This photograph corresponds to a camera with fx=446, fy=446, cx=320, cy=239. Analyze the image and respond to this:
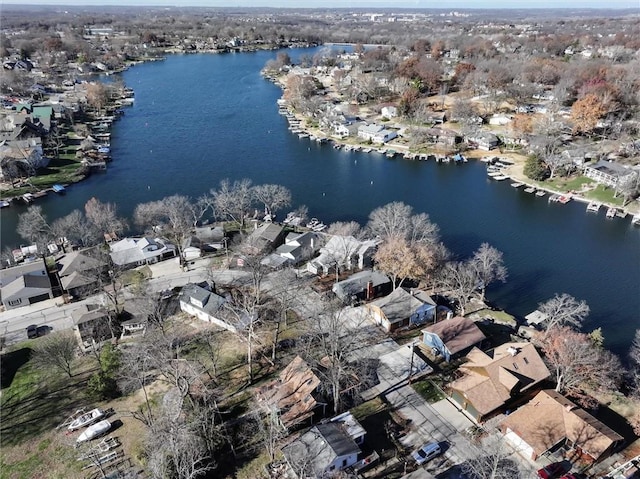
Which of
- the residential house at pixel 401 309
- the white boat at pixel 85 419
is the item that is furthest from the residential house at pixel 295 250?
the white boat at pixel 85 419

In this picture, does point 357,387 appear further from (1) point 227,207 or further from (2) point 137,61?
(2) point 137,61

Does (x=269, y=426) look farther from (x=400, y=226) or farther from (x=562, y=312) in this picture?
(x=400, y=226)

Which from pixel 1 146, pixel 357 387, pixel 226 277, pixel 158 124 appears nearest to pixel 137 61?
pixel 158 124

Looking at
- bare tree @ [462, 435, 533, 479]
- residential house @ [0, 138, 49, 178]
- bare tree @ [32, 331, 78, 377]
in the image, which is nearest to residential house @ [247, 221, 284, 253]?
bare tree @ [32, 331, 78, 377]

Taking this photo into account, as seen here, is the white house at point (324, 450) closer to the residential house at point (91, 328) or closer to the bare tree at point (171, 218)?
the residential house at point (91, 328)

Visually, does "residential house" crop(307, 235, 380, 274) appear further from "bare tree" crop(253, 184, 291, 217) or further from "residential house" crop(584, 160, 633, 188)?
"residential house" crop(584, 160, 633, 188)

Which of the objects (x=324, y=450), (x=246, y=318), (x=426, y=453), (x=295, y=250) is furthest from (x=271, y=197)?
(x=426, y=453)
